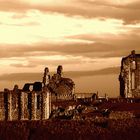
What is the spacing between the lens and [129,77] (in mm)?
72938

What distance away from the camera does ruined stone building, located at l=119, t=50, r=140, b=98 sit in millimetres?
72750

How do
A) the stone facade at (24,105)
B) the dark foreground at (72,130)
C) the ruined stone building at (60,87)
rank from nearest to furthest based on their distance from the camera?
1. the dark foreground at (72,130)
2. the stone facade at (24,105)
3. the ruined stone building at (60,87)

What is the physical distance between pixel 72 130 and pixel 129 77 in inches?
2756

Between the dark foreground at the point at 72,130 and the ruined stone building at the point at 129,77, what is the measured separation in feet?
228

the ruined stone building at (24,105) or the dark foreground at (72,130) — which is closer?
the dark foreground at (72,130)

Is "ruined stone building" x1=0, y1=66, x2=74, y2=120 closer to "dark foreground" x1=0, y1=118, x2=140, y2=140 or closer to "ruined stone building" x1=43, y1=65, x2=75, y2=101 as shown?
"ruined stone building" x1=43, y1=65, x2=75, y2=101

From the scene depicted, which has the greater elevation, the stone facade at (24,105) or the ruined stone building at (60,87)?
the ruined stone building at (60,87)

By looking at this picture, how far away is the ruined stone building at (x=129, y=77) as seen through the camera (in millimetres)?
72750

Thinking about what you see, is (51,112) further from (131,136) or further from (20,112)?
(131,136)

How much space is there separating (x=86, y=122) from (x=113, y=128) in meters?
0.23

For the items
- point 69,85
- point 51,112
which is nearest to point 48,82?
point 69,85

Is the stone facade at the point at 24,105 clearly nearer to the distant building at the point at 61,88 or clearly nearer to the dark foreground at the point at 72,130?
the distant building at the point at 61,88

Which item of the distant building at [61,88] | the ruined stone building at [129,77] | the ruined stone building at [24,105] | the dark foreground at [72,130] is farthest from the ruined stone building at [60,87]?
the dark foreground at [72,130]

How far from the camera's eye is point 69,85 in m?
69.0
